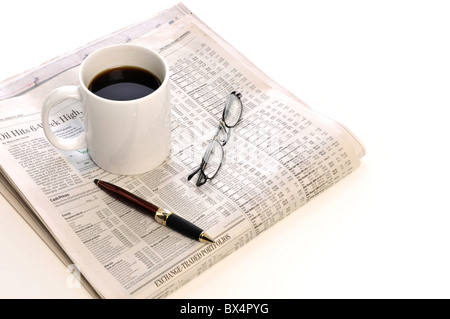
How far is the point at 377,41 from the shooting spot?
4.15 ft

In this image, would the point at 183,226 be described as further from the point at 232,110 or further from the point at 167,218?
the point at 232,110

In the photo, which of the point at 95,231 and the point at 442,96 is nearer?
the point at 95,231

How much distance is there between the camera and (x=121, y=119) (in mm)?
827

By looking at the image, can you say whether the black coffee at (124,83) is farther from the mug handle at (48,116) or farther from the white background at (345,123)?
the white background at (345,123)

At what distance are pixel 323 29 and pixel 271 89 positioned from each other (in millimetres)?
313

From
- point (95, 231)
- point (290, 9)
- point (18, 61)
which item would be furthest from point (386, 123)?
point (18, 61)

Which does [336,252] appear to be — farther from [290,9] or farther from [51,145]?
[290,9]

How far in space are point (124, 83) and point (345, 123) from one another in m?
0.40

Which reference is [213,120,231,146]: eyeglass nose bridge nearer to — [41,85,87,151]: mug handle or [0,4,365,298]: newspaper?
[0,4,365,298]: newspaper

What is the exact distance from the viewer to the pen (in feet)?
2.70

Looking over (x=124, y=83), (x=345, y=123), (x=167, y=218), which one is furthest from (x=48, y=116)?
(x=345, y=123)

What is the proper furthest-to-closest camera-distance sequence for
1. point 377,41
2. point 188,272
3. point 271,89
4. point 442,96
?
point 377,41
point 442,96
point 271,89
point 188,272

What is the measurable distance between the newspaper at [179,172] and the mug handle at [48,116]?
3cm

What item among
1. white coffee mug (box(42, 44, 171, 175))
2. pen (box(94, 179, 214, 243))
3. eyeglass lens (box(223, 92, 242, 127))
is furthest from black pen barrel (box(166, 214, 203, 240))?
eyeglass lens (box(223, 92, 242, 127))
